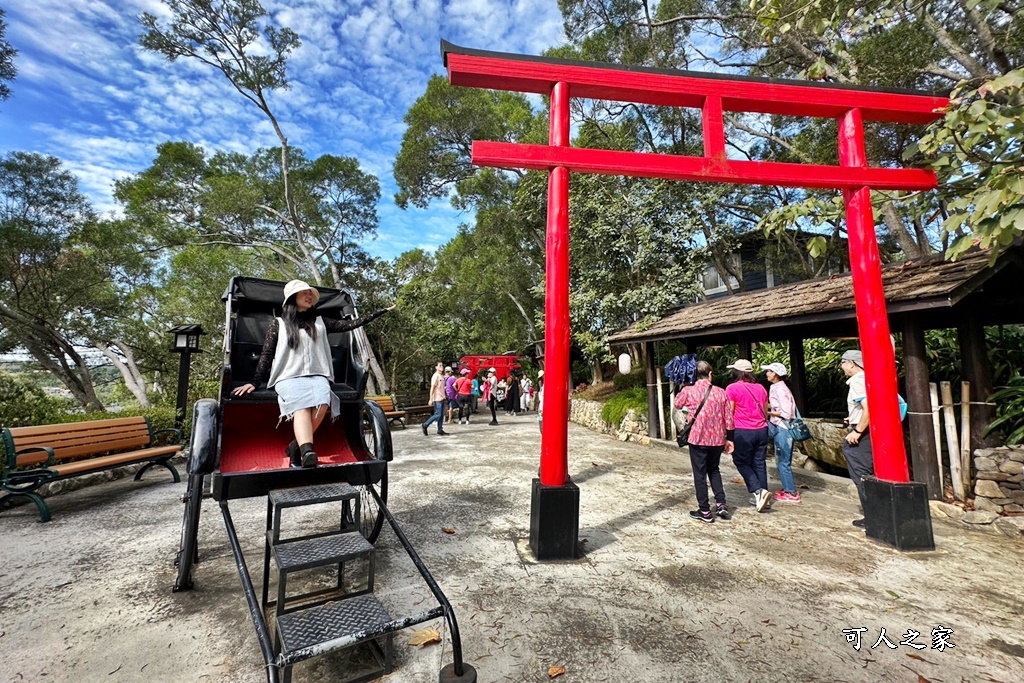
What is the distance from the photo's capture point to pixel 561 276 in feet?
13.3

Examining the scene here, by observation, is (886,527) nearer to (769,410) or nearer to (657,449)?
(769,410)

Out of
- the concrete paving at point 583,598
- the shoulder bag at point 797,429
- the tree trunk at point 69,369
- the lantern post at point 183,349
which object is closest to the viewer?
the concrete paving at point 583,598

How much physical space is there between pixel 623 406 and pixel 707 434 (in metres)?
6.84

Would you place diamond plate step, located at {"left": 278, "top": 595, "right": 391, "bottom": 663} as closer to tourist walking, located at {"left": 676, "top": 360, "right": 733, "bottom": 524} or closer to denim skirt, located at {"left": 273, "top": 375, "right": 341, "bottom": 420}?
denim skirt, located at {"left": 273, "top": 375, "right": 341, "bottom": 420}

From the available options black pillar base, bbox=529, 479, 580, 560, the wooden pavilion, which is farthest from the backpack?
black pillar base, bbox=529, 479, 580, 560

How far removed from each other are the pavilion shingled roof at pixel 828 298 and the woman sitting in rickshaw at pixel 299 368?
493cm

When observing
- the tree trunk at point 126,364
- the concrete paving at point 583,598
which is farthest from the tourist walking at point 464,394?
the tree trunk at point 126,364

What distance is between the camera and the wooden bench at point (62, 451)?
4.88 meters

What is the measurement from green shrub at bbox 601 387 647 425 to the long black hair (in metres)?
8.80

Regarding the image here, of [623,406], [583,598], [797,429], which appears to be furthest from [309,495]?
[623,406]

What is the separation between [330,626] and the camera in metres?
2.16

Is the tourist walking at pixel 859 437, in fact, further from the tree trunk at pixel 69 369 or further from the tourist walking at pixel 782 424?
the tree trunk at pixel 69 369

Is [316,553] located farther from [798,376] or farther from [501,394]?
[501,394]

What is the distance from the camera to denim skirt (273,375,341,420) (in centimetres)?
319
